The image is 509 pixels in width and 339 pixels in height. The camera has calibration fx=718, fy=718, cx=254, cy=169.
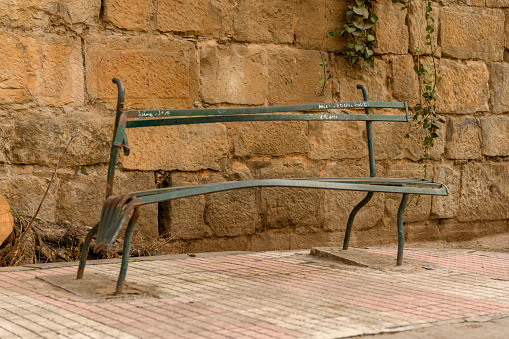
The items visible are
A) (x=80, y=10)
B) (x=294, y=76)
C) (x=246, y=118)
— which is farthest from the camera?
(x=294, y=76)

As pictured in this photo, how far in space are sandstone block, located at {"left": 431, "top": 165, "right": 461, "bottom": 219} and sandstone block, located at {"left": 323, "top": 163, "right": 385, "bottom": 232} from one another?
2.08 ft

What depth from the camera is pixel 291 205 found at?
5305 mm

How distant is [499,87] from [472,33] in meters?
0.55

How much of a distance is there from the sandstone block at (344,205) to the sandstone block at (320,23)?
36.3 inches

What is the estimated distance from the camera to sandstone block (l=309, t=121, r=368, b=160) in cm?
539

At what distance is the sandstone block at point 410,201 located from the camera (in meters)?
5.75

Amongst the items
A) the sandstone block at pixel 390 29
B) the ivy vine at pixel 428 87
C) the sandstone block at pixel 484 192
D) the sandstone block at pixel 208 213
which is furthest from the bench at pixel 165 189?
the sandstone block at pixel 484 192

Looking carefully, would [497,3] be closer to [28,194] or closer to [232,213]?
[232,213]

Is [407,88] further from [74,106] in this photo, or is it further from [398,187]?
[74,106]

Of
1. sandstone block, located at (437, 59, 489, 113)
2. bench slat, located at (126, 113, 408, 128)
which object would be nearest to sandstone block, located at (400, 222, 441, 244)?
sandstone block, located at (437, 59, 489, 113)

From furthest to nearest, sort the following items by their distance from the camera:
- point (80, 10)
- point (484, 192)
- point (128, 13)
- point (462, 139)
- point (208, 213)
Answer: point (484, 192) → point (462, 139) → point (208, 213) → point (128, 13) → point (80, 10)

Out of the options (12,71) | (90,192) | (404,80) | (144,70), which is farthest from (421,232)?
(12,71)

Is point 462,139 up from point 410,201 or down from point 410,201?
up

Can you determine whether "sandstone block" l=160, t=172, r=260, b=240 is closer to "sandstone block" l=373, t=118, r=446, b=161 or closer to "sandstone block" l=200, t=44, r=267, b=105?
"sandstone block" l=200, t=44, r=267, b=105
